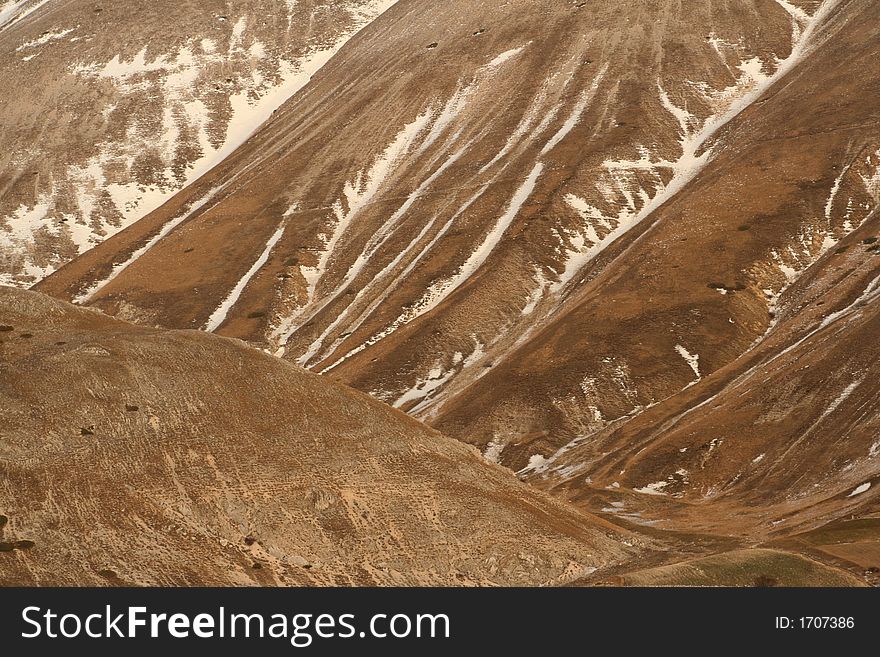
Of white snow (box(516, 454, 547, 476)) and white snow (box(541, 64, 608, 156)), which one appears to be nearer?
white snow (box(516, 454, 547, 476))

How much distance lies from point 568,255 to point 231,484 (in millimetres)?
81594

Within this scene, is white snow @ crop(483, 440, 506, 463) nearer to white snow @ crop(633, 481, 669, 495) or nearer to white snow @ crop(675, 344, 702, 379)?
white snow @ crop(633, 481, 669, 495)

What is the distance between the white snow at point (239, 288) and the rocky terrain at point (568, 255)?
34 centimetres

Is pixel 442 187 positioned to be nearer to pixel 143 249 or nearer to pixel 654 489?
pixel 143 249

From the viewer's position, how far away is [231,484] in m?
43.5

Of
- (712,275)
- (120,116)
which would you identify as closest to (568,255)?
(712,275)

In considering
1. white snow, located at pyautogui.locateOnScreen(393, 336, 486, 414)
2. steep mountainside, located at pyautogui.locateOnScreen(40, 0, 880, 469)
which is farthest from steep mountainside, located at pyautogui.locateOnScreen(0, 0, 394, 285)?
white snow, located at pyautogui.locateOnScreen(393, 336, 486, 414)

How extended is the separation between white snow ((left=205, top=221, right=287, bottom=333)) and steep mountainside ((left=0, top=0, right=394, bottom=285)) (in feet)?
92.0

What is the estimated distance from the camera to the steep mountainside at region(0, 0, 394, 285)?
157m

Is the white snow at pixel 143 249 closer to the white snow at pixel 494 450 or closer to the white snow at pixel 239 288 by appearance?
the white snow at pixel 239 288

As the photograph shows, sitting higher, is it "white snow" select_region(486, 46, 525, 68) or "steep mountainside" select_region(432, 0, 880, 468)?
"white snow" select_region(486, 46, 525, 68)

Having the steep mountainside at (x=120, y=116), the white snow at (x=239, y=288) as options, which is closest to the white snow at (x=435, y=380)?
the white snow at (x=239, y=288)

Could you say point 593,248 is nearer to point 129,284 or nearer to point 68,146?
point 129,284

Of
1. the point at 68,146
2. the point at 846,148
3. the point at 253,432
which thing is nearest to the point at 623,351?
the point at 846,148
